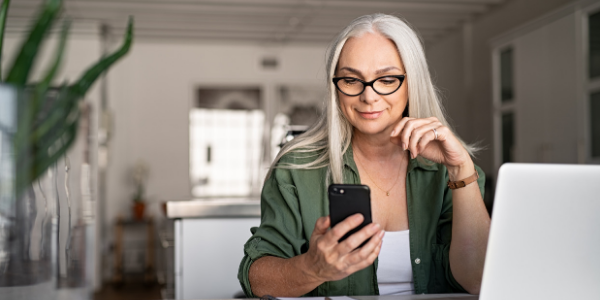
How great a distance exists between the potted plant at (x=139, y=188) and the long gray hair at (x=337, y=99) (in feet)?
19.1

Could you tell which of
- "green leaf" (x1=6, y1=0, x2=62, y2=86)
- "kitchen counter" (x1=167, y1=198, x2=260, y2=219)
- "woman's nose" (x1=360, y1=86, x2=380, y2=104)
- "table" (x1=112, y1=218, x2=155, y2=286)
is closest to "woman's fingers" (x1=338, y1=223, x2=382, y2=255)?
"woman's nose" (x1=360, y1=86, x2=380, y2=104)

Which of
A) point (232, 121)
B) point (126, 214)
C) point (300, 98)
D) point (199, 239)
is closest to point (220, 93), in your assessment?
point (232, 121)

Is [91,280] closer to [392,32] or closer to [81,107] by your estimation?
[81,107]

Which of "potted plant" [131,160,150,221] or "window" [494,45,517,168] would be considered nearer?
"window" [494,45,517,168]

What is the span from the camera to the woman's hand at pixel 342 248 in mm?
959

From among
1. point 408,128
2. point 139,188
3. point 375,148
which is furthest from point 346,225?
point 139,188

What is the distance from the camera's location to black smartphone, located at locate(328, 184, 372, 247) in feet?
3.21

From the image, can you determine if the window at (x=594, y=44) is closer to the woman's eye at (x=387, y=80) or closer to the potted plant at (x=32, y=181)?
the woman's eye at (x=387, y=80)

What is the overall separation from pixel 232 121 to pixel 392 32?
252 inches

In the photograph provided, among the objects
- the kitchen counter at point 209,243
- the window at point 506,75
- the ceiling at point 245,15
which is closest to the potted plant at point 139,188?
the ceiling at point 245,15

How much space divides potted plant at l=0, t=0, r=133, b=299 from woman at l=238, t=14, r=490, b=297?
43cm

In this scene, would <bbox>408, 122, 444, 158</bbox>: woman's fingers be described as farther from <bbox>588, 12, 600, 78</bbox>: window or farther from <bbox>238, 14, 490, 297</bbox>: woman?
<bbox>588, 12, 600, 78</bbox>: window

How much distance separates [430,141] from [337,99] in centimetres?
33

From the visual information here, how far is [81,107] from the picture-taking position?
4.02 ft
